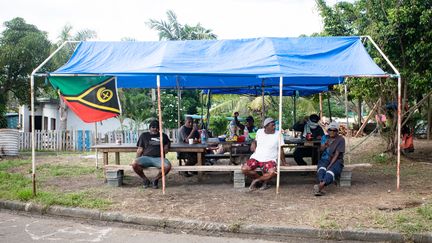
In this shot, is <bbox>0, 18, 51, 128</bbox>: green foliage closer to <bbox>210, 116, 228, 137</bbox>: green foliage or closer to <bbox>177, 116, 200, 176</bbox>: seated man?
<bbox>210, 116, 228, 137</bbox>: green foliage

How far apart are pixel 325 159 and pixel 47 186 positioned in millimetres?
5550

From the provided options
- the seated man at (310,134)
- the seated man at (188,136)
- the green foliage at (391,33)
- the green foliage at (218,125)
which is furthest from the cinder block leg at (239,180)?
the green foliage at (218,125)

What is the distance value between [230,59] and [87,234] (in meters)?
4.46

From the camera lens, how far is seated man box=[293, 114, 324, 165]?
33.0ft

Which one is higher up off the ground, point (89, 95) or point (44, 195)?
point (89, 95)

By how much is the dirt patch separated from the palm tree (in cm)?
1974

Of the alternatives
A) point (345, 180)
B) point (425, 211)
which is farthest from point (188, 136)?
point (425, 211)

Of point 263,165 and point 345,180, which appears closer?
point 263,165

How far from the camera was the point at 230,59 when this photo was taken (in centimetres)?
891

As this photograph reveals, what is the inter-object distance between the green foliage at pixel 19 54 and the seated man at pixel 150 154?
1219cm

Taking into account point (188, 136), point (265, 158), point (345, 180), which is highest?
point (188, 136)

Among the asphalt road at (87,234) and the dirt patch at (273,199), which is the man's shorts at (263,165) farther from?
the asphalt road at (87,234)

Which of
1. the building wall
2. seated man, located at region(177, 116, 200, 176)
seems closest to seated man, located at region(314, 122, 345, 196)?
seated man, located at region(177, 116, 200, 176)

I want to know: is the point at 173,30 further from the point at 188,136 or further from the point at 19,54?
the point at 188,136
